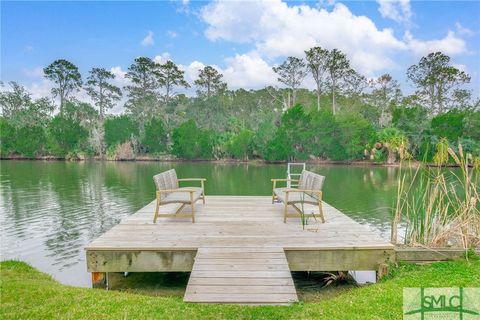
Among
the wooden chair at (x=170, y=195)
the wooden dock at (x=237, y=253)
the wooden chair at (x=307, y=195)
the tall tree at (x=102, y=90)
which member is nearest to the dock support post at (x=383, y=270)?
the wooden dock at (x=237, y=253)

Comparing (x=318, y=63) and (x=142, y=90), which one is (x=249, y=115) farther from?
(x=142, y=90)

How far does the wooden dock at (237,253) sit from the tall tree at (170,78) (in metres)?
35.2

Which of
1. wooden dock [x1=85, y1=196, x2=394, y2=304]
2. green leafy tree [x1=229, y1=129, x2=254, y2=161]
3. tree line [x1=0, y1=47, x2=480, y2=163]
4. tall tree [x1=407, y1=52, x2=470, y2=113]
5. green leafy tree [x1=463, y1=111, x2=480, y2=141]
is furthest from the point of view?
tall tree [x1=407, y1=52, x2=470, y2=113]

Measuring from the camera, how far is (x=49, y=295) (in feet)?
10.7

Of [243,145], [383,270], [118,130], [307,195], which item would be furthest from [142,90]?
[383,270]

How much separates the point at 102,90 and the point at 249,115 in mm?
18084

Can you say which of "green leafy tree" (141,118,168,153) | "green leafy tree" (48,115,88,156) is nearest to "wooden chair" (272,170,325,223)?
"green leafy tree" (141,118,168,153)

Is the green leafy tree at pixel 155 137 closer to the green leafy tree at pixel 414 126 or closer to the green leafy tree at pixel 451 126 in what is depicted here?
the green leafy tree at pixel 414 126

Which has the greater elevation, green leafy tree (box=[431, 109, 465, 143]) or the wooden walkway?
green leafy tree (box=[431, 109, 465, 143])

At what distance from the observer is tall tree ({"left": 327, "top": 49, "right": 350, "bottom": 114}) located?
33656 mm

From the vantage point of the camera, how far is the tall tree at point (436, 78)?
31.4 m

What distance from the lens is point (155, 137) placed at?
112 feet

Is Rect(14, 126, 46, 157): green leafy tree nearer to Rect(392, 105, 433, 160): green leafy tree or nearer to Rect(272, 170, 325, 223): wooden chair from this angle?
Rect(392, 105, 433, 160): green leafy tree

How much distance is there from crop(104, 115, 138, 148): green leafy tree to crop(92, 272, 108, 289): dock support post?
31439mm
